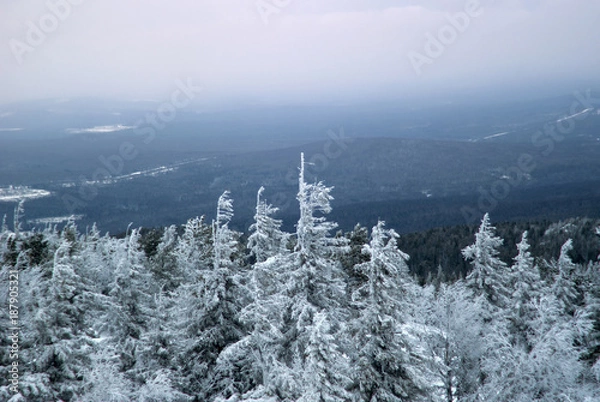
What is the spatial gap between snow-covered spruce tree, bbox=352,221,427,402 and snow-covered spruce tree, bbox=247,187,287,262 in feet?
15.6

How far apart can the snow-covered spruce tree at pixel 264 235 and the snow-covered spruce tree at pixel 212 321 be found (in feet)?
3.21

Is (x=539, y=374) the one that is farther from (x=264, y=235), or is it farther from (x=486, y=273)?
(x=264, y=235)

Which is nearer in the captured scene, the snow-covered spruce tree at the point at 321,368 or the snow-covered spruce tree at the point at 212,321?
the snow-covered spruce tree at the point at 321,368

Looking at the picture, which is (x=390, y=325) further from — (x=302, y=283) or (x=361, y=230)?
(x=361, y=230)

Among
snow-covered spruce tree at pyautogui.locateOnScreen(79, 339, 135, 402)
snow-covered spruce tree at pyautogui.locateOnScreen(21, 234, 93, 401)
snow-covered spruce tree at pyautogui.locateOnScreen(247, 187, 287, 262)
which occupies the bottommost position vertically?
snow-covered spruce tree at pyautogui.locateOnScreen(79, 339, 135, 402)

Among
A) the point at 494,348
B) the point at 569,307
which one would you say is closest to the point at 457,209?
the point at 569,307

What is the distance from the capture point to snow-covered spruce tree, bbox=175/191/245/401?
17.6m

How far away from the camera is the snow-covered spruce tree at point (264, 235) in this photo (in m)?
17.1

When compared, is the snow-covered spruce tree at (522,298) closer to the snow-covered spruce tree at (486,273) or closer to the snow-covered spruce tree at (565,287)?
the snow-covered spruce tree at (486,273)

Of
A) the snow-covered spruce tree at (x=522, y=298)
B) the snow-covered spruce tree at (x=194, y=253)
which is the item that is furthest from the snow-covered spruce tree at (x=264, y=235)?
the snow-covered spruce tree at (x=522, y=298)

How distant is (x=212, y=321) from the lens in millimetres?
18125

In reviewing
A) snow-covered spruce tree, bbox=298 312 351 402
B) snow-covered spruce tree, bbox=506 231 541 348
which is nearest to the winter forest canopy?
snow-covered spruce tree, bbox=298 312 351 402

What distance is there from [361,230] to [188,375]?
14.7 m

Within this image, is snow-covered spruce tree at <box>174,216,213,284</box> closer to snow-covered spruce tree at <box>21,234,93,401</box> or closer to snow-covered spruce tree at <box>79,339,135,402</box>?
snow-covered spruce tree at <box>79,339,135,402</box>
